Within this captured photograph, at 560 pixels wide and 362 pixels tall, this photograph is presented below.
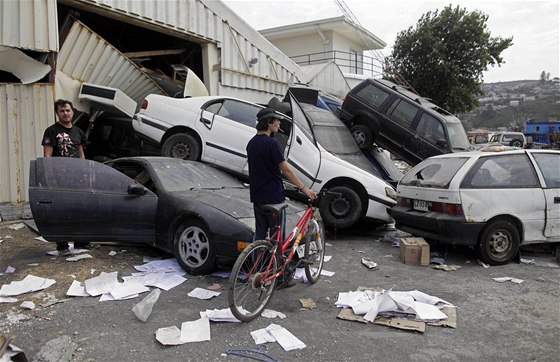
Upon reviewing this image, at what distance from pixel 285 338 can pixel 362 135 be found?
6.36 m

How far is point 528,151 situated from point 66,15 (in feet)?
28.2

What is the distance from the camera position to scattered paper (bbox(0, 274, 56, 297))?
3908mm

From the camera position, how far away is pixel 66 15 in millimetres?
8453

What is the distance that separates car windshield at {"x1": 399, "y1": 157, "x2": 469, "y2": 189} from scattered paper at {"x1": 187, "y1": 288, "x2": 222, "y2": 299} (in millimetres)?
3216

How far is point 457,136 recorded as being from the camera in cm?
862

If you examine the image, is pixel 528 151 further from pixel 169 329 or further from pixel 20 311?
pixel 20 311

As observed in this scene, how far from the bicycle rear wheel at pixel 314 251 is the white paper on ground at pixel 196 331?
127 centimetres

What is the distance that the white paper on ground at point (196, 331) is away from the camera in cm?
317

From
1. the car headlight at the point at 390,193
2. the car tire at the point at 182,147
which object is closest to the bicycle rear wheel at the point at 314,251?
the car headlight at the point at 390,193

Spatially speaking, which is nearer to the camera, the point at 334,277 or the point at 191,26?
the point at 334,277

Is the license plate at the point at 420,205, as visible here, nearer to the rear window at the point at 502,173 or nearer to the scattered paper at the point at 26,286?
the rear window at the point at 502,173

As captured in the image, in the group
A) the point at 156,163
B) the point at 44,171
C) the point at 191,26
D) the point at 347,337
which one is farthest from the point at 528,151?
the point at 191,26

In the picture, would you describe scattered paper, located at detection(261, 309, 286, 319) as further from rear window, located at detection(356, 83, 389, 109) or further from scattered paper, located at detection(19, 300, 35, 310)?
rear window, located at detection(356, 83, 389, 109)

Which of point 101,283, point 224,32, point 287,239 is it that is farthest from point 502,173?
point 224,32
